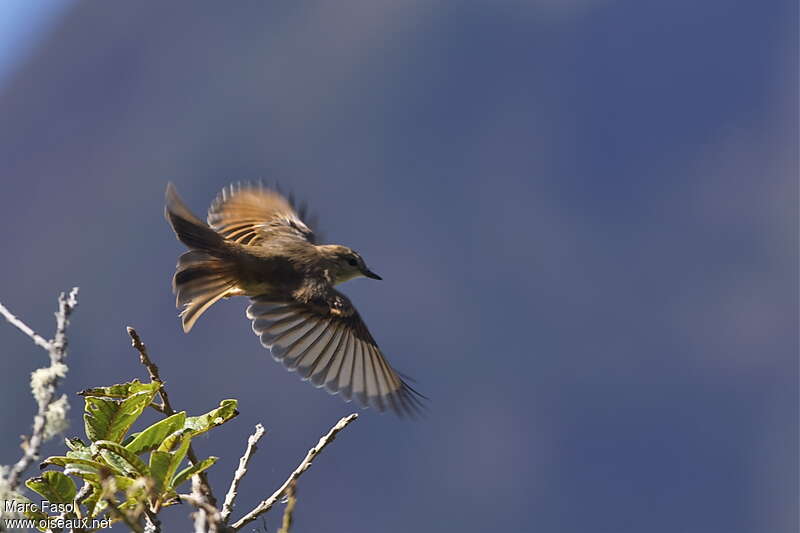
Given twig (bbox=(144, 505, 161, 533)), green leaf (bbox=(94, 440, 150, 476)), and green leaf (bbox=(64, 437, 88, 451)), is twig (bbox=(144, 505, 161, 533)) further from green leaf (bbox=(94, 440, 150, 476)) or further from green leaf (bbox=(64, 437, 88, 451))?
green leaf (bbox=(64, 437, 88, 451))

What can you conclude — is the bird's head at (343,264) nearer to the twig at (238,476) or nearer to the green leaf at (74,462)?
the twig at (238,476)

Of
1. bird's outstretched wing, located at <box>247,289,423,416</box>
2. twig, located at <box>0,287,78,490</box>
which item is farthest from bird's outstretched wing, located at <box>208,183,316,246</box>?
twig, located at <box>0,287,78,490</box>

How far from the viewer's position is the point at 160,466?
2043 millimetres

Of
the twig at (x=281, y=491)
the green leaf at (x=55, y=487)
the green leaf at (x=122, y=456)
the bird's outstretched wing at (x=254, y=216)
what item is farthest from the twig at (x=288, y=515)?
the bird's outstretched wing at (x=254, y=216)

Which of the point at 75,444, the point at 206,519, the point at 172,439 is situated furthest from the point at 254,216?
the point at 206,519

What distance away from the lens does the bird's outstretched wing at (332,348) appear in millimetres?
4387

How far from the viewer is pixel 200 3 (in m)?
86.6

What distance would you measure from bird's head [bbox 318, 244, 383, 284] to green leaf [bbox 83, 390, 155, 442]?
2.64m

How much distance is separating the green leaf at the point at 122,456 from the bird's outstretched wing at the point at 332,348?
2.13 metres

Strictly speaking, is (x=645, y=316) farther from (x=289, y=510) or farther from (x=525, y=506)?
(x=289, y=510)

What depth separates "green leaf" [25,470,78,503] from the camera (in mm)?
2047

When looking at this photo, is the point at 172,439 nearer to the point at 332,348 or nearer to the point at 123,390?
the point at 123,390

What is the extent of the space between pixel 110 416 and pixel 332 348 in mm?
2534

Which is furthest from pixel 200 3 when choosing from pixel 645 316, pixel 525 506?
pixel 525 506
